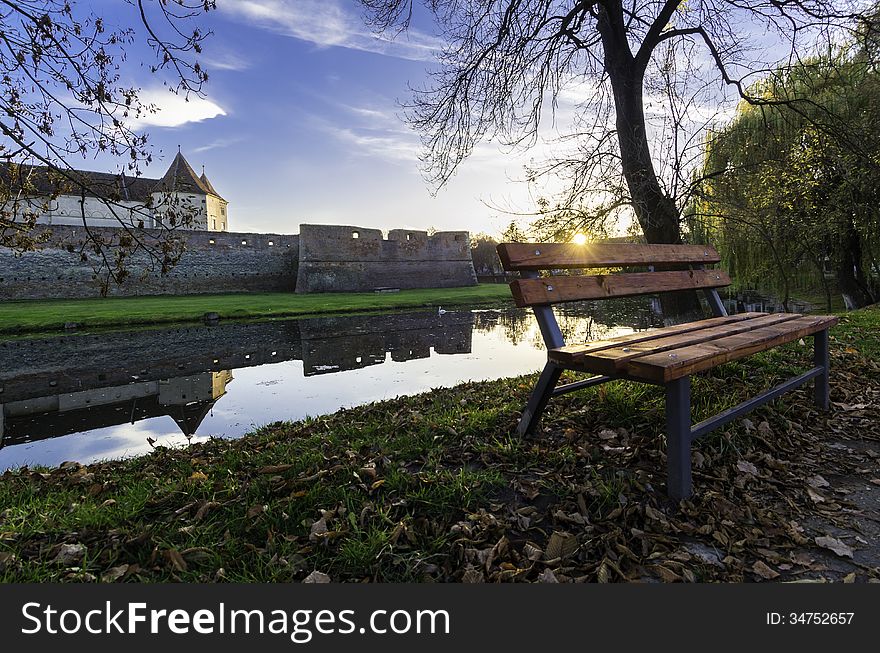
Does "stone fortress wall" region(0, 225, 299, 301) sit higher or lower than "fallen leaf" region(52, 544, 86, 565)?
higher

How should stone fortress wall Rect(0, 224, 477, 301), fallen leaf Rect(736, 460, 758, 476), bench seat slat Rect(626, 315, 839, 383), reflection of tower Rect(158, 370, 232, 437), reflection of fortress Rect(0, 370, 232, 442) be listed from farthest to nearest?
1. stone fortress wall Rect(0, 224, 477, 301)
2. reflection of tower Rect(158, 370, 232, 437)
3. reflection of fortress Rect(0, 370, 232, 442)
4. fallen leaf Rect(736, 460, 758, 476)
5. bench seat slat Rect(626, 315, 839, 383)

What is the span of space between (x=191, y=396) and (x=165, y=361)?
3215mm

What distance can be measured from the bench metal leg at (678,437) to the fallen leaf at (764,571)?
0.39 m

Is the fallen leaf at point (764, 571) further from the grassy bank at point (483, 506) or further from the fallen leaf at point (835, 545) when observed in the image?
the fallen leaf at point (835, 545)

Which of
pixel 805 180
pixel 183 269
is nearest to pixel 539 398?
pixel 805 180

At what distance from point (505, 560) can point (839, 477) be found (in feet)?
6.74

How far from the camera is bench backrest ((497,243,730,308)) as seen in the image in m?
2.54

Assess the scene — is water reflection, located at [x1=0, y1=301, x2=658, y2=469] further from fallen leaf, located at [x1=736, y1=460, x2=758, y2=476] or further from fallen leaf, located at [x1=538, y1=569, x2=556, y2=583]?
fallen leaf, located at [x1=736, y1=460, x2=758, y2=476]

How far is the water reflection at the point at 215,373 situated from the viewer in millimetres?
5090

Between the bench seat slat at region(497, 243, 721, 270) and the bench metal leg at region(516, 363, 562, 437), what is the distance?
1.98ft

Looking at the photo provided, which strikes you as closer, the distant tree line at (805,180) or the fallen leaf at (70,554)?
the fallen leaf at (70,554)

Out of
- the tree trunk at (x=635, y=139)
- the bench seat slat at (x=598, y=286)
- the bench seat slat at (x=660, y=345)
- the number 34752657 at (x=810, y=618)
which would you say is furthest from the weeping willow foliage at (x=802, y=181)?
the number 34752657 at (x=810, y=618)

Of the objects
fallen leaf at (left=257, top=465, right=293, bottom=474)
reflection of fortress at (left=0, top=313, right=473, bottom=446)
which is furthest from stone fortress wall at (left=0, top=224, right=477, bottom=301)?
fallen leaf at (left=257, top=465, right=293, bottom=474)

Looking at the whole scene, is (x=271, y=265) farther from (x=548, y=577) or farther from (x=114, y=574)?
(x=548, y=577)
